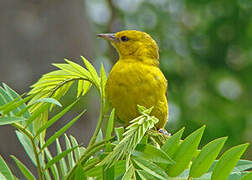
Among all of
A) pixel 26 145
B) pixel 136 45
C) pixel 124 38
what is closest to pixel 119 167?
pixel 26 145

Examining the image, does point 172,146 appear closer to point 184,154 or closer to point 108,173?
point 184,154

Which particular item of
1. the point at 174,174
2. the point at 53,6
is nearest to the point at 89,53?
the point at 53,6

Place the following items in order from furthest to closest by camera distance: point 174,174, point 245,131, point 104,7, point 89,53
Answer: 1. point 104,7
2. point 245,131
3. point 89,53
4. point 174,174

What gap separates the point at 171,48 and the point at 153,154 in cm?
631

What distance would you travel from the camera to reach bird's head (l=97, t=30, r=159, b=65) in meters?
3.05

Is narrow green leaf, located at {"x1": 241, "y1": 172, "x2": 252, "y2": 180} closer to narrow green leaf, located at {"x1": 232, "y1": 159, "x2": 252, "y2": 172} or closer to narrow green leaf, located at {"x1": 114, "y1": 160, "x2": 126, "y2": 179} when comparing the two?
narrow green leaf, located at {"x1": 232, "y1": 159, "x2": 252, "y2": 172}

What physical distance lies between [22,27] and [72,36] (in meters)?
0.62

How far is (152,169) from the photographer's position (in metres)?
1.30

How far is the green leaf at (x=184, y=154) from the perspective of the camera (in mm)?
1373

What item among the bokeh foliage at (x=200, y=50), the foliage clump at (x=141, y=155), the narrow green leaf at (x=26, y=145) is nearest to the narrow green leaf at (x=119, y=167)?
the foliage clump at (x=141, y=155)

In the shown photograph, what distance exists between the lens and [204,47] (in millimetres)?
7355

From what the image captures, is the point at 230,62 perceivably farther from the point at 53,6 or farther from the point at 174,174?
the point at 174,174

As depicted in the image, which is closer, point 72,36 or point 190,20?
point 72,36

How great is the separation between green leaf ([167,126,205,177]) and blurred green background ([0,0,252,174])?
12.0ft
